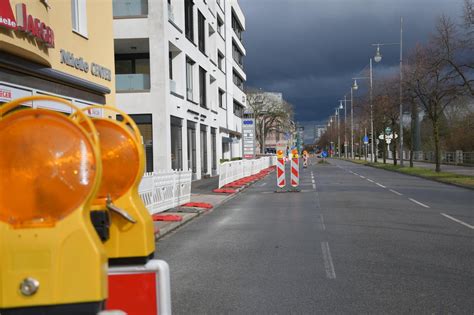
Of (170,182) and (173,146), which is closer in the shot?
(170,182)

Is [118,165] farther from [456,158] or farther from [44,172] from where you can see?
[456,158]

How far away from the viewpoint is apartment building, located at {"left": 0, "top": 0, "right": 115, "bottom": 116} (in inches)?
392

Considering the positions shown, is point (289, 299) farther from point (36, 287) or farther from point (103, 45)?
point (103, 45)

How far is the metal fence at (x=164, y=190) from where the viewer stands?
463 inches

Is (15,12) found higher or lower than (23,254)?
higher

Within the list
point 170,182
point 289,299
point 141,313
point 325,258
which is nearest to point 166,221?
point 170,182

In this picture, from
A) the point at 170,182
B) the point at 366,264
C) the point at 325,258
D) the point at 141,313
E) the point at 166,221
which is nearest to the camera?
the point at 141,313

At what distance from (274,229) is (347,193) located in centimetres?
897

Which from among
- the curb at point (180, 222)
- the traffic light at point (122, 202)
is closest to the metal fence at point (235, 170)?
the curb at point (180, 222)

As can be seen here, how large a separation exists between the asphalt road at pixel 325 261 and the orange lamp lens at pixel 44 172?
9.97 feet

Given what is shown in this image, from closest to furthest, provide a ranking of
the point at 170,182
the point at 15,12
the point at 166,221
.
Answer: the point at 15,12 < the point at 166,221 < the point at 170,182

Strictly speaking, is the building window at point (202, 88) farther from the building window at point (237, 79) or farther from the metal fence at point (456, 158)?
the metal fence at point (456, 158)

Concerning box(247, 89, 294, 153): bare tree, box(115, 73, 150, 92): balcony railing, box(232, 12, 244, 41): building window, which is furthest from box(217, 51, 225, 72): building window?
box(247, 89, 294, 153): bare tree

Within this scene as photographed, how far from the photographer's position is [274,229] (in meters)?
10.3
